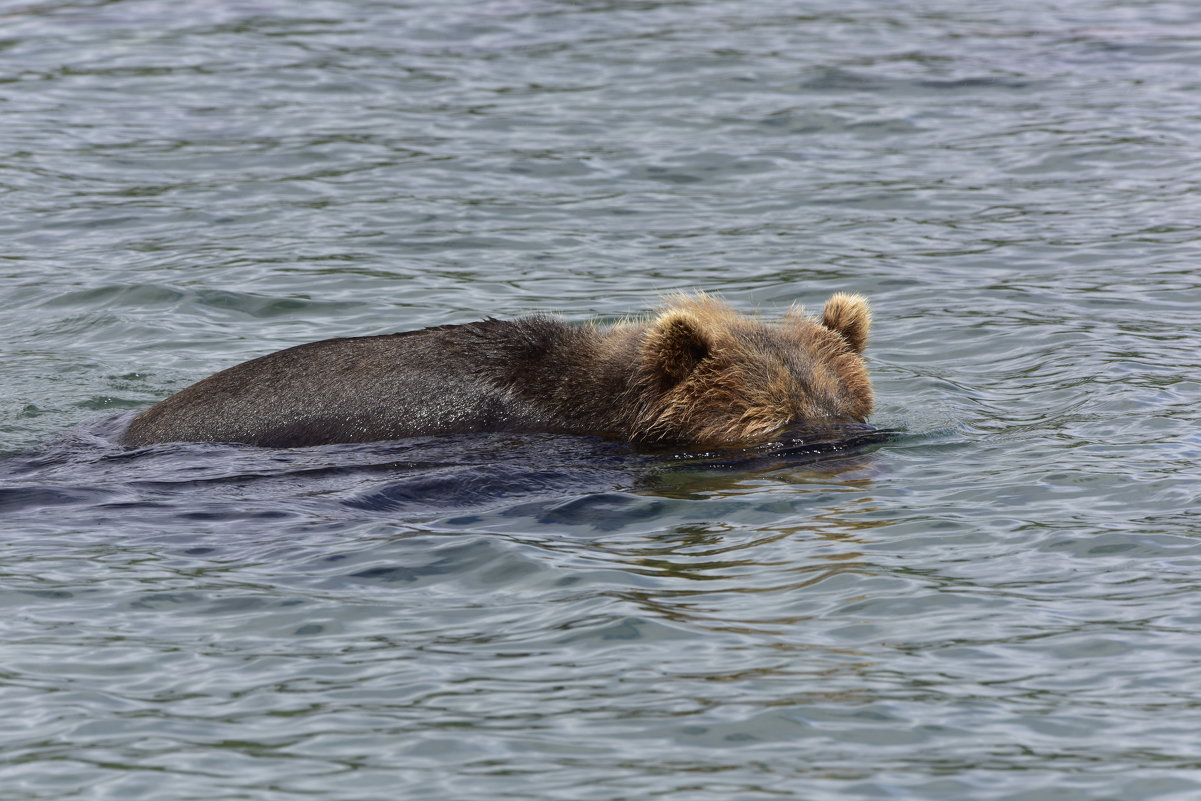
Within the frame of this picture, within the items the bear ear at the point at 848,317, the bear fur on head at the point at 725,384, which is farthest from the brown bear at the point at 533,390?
the bear ear at the point at 848,317

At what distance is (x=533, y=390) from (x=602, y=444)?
54cm

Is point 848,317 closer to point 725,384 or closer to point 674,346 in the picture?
point 725,384

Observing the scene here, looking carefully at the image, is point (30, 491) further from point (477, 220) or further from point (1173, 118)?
point (1173, 118)

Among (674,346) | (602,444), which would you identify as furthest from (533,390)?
(674,346)

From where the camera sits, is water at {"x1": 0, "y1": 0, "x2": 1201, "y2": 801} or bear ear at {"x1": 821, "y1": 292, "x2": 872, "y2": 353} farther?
bear ear at {"x1": 821, "y1": 292, "x2": 872, "y2": 353}

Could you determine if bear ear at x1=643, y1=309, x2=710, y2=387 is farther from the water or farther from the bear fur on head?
the water

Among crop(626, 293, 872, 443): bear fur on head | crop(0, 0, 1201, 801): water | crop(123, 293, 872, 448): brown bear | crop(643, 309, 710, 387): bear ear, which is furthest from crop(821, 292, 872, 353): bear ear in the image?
crop(643, 309, 710, 387): bear ear

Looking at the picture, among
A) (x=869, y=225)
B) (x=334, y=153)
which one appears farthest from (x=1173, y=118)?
(x=334, y=153)

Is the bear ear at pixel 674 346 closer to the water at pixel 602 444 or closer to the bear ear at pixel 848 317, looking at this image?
the water at pixel 602 444

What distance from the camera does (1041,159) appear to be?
17.6m

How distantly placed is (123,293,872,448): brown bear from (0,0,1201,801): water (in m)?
0.25

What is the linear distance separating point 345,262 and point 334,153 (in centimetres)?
339

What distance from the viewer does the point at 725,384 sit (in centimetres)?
974

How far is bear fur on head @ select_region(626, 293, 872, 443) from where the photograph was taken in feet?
31.7
